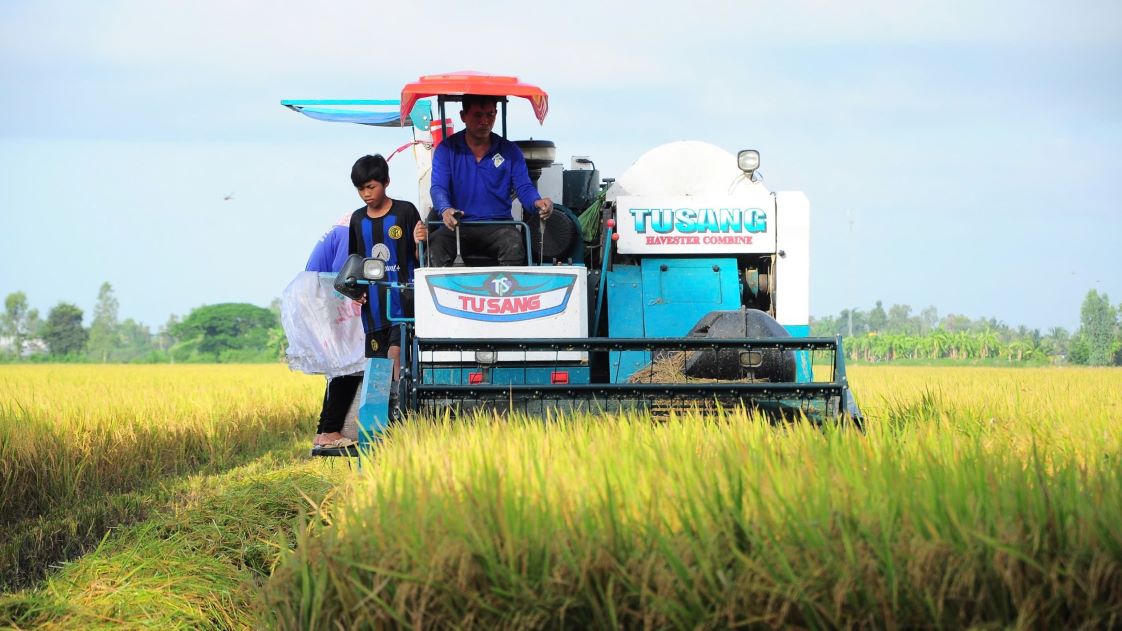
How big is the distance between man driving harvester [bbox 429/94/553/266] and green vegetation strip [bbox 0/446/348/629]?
198cm

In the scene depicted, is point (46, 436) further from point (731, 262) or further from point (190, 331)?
point (190, 331)

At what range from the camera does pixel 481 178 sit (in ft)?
26.6

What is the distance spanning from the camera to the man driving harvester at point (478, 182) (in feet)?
25.8

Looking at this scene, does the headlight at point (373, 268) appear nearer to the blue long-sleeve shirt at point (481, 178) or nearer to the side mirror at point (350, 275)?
the side mirror at point (350, 275)

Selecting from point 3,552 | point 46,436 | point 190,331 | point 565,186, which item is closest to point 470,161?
point 565,186

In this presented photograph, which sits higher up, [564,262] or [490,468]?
[564,262]

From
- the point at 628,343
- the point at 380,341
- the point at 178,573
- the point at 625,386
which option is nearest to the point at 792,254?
the point at 628,343

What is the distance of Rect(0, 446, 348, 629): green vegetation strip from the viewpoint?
17.1 feet

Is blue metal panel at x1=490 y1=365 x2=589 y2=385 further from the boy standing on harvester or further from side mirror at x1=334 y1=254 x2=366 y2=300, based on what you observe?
the boy standing on harvester

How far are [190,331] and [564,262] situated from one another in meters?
112

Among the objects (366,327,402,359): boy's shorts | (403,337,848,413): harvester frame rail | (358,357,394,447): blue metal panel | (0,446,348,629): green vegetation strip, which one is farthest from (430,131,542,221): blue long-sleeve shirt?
(0,446,348,629): green vegetation strip

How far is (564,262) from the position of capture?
8.42 m

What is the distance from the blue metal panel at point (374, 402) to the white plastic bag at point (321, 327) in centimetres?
210

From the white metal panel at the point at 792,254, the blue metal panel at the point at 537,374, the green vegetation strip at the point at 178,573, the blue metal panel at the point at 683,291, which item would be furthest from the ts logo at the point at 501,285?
the white metal panel at the point at 792,254
